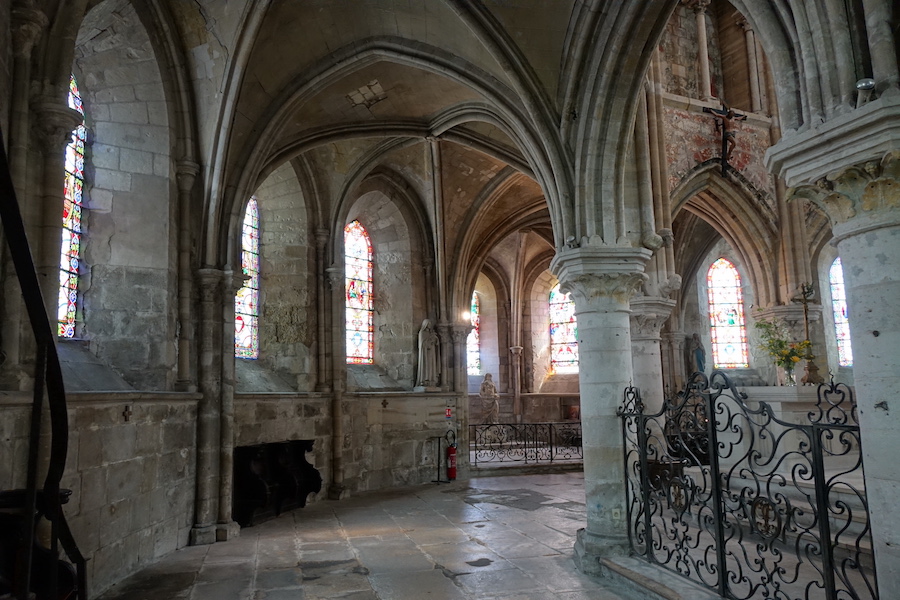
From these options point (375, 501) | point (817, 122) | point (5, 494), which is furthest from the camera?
point (375, 501)

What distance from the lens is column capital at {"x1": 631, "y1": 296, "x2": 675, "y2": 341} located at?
1092 cm

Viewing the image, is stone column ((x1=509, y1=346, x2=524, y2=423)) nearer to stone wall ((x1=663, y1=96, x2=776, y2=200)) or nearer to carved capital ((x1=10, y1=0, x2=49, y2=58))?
stone wall ((x1=663, y1=96, x2=776, y2=200))

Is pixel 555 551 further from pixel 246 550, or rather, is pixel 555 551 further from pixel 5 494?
pixel 5 494

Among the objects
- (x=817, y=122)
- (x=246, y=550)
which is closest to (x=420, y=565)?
(x=246, y=550)

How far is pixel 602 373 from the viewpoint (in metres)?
6.72

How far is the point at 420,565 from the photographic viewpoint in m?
6.68

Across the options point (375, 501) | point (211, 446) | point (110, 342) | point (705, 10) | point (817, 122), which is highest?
point (705, 10)

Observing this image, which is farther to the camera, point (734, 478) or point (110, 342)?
point (734, 478)

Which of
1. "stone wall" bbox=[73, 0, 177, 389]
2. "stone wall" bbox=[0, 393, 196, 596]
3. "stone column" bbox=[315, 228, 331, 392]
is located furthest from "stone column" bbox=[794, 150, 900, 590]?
"stone column" bbox=[315, 228, 331, 392]

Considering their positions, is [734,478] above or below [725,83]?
below

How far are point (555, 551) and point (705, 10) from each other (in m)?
11.9

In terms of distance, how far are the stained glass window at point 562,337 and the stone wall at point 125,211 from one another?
15.4 metres

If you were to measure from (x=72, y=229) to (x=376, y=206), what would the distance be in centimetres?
722

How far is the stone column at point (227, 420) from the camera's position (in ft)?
27.6
